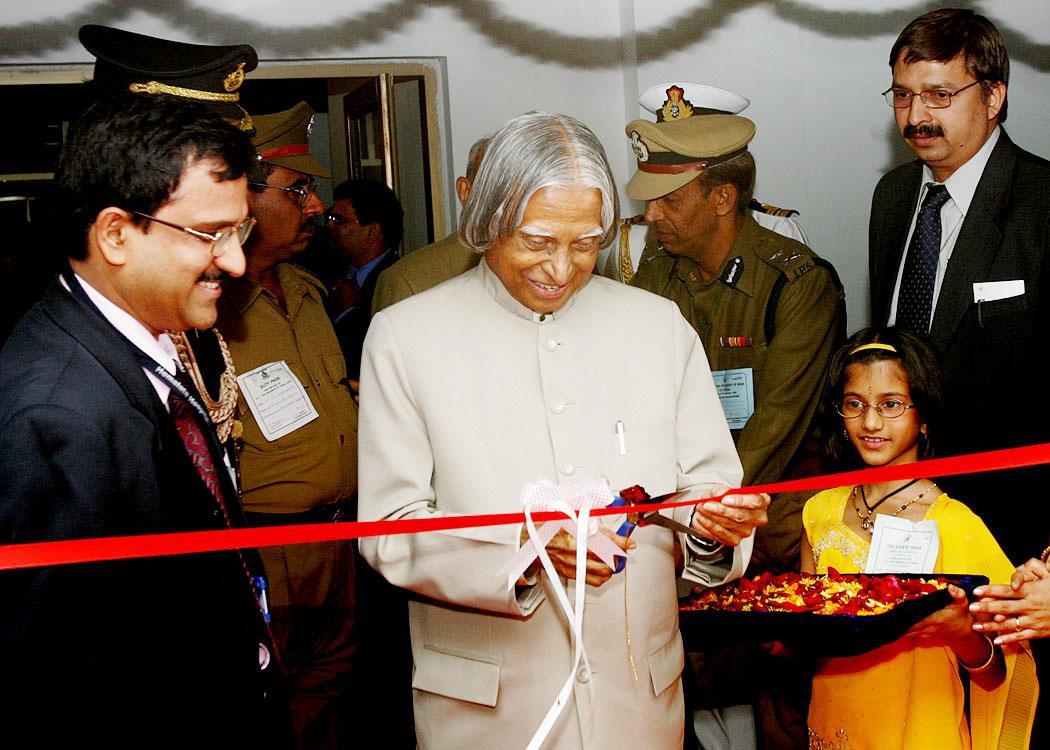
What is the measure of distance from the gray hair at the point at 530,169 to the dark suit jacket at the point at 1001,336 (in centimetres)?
148

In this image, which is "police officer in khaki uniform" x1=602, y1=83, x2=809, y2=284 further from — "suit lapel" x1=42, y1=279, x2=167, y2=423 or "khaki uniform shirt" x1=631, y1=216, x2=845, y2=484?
"suit lapel" x1=42, y1=279, x2=167, y2=423

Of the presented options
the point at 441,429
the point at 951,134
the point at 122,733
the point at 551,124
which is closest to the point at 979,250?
the point at 951,134

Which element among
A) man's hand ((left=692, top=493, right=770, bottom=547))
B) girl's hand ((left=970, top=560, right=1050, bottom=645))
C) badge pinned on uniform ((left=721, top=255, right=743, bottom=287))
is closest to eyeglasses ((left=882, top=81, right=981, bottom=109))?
badge pinned on uniform ((left=721, top=255, right=743, bottom=287))

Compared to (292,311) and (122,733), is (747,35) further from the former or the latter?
(122,733)

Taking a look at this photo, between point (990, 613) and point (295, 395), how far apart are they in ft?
6.69

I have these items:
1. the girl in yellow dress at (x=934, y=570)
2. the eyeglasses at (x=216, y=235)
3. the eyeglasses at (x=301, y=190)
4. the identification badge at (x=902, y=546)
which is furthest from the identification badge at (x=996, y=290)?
the eyeglasses at (x=216, y=235)

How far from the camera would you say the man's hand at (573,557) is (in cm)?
199

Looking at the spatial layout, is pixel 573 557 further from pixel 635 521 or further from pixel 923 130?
pixel 923 130

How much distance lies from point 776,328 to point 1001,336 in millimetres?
659

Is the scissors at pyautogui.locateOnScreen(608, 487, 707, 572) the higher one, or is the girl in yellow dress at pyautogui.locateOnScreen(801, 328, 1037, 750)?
the scissors at pyautogui.locateOnScreen(608, 487, 707, 572)

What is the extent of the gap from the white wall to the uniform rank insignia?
1.83m

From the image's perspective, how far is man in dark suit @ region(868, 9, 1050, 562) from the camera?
10.4ft

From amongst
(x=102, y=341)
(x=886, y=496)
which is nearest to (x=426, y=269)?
(x=886, y=496)

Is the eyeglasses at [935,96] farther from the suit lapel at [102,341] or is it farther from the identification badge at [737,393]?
the suit lapel at [102,341]
